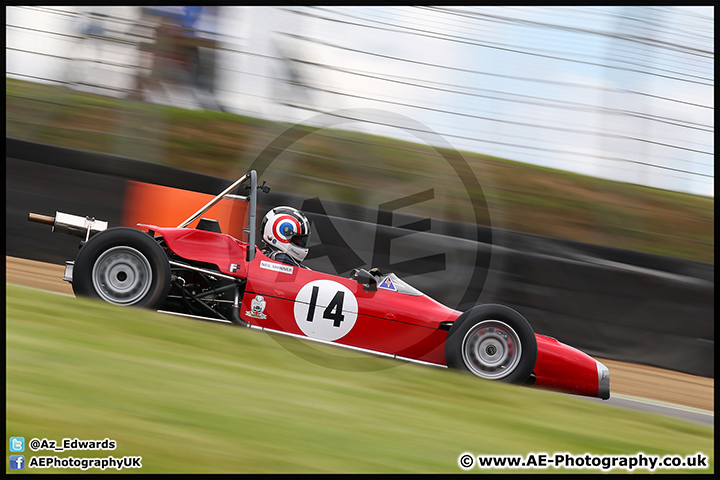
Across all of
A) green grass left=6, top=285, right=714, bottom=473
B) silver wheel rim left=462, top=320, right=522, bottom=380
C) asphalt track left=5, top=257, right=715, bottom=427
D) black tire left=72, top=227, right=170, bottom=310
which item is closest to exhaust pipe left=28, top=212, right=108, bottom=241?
black tire left=72, top=227, right=170, bottom=310

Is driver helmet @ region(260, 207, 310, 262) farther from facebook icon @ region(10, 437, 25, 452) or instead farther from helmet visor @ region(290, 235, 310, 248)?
facebook icon @ region(10, 437, 25, 452)

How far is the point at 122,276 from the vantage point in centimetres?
481

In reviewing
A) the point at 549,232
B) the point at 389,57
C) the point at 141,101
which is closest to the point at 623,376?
the point at 549,232

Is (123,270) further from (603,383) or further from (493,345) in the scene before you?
(603,383)

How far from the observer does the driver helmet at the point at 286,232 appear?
5.25 metres

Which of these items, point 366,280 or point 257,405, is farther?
point 366,280

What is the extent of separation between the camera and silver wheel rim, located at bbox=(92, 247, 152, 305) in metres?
4.75

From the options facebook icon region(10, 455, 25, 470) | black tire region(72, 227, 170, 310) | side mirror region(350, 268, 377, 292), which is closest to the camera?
facebook icon region(10, 455, 25, 470)

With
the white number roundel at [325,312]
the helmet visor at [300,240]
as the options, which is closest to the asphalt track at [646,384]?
the helmet visor at [300,240]

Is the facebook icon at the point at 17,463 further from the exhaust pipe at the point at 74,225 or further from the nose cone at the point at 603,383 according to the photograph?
the nose cone at the point at 603,383

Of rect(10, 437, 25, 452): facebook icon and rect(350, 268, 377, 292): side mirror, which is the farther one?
rect(350, 268, 377, 292): side mirror

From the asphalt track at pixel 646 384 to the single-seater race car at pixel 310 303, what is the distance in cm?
133

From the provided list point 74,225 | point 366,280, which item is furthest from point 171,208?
point 366,280

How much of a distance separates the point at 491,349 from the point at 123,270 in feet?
9.22
